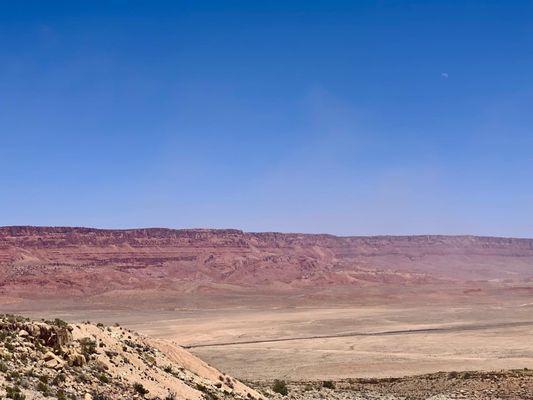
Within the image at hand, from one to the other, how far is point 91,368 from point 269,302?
95.4m

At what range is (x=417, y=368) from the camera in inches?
1623

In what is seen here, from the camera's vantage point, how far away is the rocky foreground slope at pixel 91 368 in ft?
51.5

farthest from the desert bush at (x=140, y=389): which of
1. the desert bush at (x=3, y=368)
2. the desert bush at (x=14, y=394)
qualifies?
the desert bush at (x=14, y=394)

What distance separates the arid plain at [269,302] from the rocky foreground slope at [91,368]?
16190 millimetres

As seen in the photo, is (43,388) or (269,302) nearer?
(43,388)

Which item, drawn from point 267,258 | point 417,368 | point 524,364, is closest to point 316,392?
point 417,368

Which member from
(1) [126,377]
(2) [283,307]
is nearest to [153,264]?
(2) [283,307]

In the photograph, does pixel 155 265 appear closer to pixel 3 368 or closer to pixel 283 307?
pixel 283 307

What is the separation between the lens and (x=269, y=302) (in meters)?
112

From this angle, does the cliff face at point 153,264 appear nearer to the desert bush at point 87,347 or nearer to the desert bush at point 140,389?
the desert bush at point 87,347

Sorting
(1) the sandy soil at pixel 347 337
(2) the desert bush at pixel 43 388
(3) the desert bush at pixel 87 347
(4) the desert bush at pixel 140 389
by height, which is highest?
(3) the desert bush at pixel 87 347

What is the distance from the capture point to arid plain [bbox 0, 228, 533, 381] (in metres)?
47.6

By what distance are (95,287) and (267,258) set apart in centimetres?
5403

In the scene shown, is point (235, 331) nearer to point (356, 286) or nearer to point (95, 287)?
point (95, 287)
